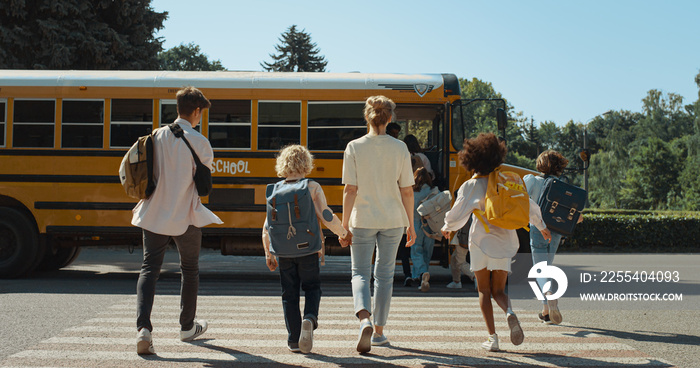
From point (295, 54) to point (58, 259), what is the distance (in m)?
50.4

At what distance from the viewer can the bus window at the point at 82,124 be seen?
9.95 metres

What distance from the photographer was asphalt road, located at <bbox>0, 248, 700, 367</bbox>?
5.22 meters

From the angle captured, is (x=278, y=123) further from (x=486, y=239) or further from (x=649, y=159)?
(x=649, y=159)

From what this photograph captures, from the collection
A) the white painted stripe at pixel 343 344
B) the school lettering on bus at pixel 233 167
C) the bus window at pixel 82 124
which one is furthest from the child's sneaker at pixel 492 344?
the bus window at pixel 82 124

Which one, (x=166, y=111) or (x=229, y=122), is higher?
(x=166, y=111)

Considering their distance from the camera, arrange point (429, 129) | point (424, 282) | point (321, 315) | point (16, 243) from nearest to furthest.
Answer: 1. point (321, 315)
2. point (424, 282)
3. point (16, 243)
4. point (429, 129)

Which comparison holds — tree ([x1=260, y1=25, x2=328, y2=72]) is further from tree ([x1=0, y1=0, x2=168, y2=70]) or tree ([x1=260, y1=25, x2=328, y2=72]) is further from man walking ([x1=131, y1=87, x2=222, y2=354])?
man walking ([x1=131, y1=87, x2=222, y2=354])

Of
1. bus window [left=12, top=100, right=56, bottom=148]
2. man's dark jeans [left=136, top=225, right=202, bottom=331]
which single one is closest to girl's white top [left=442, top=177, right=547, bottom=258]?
man's dark jeans [left=136, top=225, right=202, bottom=331]

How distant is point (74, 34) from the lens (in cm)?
2081

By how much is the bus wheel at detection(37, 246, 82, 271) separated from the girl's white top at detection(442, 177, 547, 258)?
26.9 ft

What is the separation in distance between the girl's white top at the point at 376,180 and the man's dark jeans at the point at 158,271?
126 cm

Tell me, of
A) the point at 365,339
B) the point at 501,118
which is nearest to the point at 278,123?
the point at 501,118

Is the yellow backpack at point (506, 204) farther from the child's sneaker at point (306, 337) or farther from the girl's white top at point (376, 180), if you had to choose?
the child's sneaker at point (306, 337)

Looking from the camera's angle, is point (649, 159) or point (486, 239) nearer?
point (486, 239)
